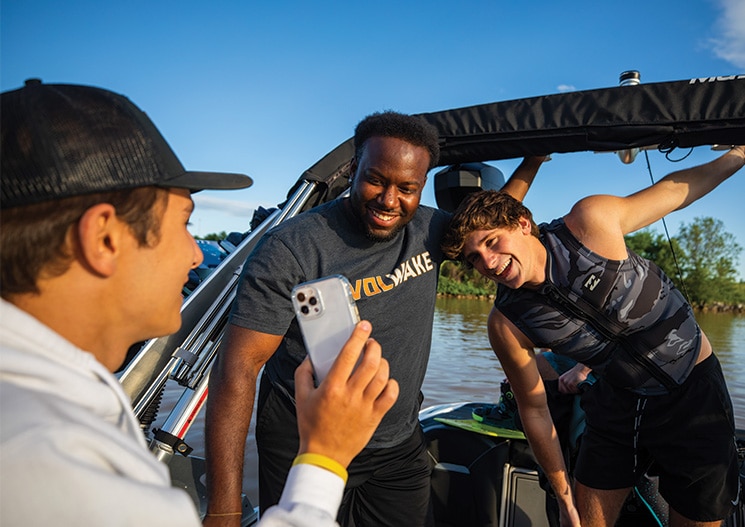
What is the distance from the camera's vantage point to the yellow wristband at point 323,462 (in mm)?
980

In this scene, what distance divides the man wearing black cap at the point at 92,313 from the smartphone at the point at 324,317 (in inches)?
2.0

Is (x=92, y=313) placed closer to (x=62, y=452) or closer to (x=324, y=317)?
(x=62, y=452)

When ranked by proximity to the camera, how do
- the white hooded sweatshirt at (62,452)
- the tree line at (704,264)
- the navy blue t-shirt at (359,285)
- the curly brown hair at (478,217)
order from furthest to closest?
the tree line at (704,264)
the curly brown hair at (478,217)
the navy blue t-shirt at (359,285)
the white hooded sweatshirt at (62,452)

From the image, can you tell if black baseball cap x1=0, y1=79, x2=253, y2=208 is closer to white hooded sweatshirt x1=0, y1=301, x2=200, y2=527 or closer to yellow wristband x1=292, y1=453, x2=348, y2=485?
white hooded sweatshirt x1=0, y1=301, x2=200, y2=527

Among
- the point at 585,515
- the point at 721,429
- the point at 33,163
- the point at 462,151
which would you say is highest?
the point at 462,151

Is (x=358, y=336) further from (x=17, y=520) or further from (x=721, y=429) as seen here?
(x=721, y=429)

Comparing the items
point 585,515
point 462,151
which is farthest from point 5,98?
point 585,515

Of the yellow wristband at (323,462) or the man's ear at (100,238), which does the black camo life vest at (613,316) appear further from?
the man's ear at (100,238)

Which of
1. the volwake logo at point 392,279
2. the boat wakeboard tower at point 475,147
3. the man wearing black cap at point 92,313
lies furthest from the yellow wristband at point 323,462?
the boat wakeboard tower at point 475,147

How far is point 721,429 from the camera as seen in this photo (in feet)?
8.74

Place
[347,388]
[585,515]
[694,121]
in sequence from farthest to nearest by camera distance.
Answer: [585,515], [694,121], [347,388]

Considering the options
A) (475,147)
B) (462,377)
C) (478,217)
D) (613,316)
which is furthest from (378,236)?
(462,377)

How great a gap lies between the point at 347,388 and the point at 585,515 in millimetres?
2528

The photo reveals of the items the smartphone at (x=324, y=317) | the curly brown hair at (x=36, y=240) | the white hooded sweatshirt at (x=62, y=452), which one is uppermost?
the curly brown hair at (x=36, y=240)
